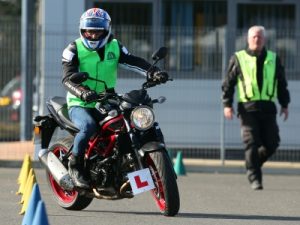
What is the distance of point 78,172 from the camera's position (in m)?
10.3

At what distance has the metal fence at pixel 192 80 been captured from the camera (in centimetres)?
1780

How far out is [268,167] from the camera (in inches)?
672

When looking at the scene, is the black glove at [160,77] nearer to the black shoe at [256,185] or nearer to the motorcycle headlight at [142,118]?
the motorcycle headlight at [142,118]

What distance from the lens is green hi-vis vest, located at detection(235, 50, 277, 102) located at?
43.7ft

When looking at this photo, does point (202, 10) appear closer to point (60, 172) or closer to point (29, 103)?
point (29, 103)

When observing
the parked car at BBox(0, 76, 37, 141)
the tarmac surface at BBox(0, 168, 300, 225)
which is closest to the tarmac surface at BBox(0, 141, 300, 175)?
the parked car at BBox(0, 76, 37, 141)

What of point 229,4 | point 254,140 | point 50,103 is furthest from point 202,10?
point 50,103

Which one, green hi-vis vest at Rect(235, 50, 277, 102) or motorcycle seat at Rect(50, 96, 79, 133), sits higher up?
green hi-vis vest at Rect(235, 50, 277, 102)

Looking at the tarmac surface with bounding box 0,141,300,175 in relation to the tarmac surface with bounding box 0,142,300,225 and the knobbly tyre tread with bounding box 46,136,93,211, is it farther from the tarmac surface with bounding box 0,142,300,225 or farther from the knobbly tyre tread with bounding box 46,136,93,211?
the knobbly tyre tread with bounding box 46,136,93,211

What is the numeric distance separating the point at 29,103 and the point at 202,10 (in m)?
3.21

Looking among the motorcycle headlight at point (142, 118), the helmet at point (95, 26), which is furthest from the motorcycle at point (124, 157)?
the helmet at point (95, 26)

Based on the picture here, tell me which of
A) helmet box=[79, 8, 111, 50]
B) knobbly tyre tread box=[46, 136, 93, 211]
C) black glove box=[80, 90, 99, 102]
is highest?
helmet box=[79, 8, 111, 50]

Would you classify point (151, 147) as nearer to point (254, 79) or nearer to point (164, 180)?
point (164, 180)

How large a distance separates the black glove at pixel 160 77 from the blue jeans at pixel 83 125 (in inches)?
23.9
